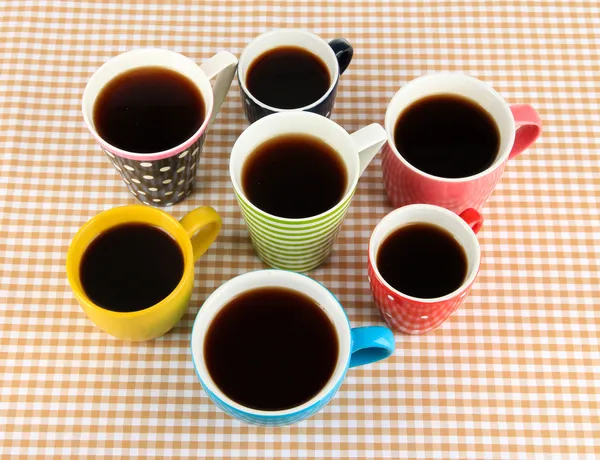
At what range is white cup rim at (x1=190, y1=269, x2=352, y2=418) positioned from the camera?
0.79m

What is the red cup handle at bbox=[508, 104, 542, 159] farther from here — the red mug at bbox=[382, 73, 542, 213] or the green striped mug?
the green striped mug

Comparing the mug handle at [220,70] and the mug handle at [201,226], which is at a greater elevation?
the mug handle at [220,70]

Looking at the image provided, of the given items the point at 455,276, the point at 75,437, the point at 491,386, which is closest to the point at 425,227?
the point at 455,276

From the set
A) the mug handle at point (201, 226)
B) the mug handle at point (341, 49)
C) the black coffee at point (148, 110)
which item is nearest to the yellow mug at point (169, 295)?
the mug handle at point (201, 226)

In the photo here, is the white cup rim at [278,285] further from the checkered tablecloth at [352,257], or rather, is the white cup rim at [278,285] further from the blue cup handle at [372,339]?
the checkered tablecloth at [352,257]

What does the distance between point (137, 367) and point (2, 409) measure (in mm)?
185

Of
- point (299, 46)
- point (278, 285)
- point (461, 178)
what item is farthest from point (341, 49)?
point (278, 285)

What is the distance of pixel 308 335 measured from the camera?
0.88 meters

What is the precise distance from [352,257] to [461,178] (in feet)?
0.69

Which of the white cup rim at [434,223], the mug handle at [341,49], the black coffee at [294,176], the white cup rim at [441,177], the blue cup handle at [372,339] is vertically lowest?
the blue cup handle at [372,339]

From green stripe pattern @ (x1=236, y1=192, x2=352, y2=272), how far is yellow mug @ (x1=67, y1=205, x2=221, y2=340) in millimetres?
68

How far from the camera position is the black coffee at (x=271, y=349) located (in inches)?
33.0

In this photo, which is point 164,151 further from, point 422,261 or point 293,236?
point 422,261

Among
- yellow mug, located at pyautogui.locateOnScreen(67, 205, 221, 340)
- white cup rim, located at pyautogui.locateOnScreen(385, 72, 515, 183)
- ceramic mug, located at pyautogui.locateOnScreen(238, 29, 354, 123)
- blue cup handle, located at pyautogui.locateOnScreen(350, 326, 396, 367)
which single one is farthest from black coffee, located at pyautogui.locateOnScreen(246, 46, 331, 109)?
blue cup handle, located at pyautogui.locateOnScreen(350, 326, 396, 367)
